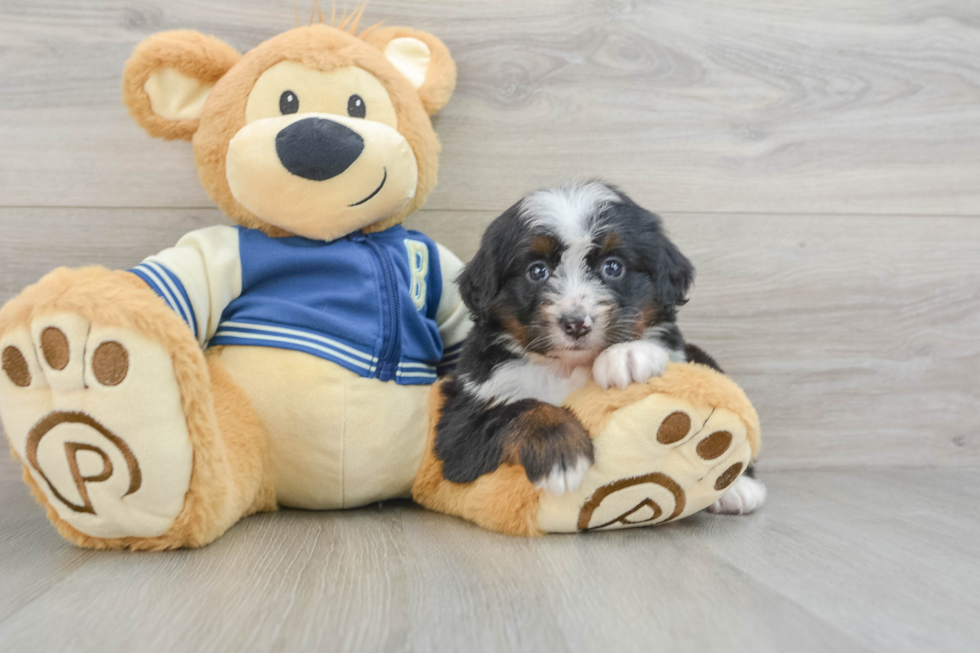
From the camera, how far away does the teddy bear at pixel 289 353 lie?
4.11 ft

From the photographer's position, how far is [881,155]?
221 cm

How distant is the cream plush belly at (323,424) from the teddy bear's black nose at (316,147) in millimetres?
408

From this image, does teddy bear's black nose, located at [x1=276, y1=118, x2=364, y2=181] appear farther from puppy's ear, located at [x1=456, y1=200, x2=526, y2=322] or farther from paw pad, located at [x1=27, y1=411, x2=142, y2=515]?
paw pad, located at [x1=27, y1=411, x2=142, y2=515]

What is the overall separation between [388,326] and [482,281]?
27 cm

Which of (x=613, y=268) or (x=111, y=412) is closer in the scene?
(x=111, y=412)

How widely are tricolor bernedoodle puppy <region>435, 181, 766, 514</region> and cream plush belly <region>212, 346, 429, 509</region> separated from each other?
125 mm

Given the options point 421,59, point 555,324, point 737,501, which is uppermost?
point 421,59

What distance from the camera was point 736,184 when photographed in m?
2.15

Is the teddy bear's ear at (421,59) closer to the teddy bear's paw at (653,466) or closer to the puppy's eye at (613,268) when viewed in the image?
the puppy's eye at (613,268)

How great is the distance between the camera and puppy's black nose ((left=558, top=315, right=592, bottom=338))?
1365 mm

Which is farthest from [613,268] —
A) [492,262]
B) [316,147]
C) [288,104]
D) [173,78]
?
[173,78]

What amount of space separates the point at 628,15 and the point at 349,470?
59.8 inches

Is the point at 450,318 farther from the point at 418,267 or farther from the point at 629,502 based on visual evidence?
the point at 629,502

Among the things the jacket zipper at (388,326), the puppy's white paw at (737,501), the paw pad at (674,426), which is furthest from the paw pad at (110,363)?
the puppy's white paw at (737,501)
